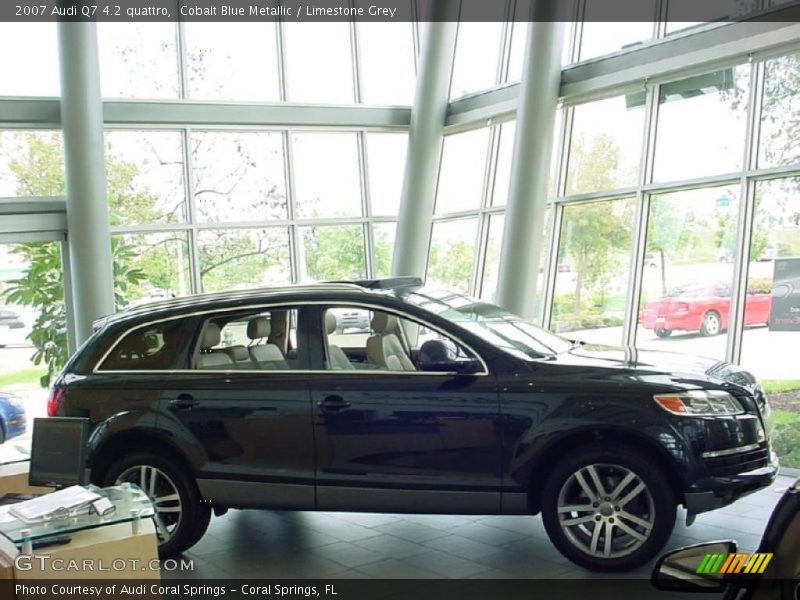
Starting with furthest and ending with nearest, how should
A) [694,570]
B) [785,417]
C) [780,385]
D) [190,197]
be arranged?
[190,197] < [780,385] < [785,417] < [694,570]

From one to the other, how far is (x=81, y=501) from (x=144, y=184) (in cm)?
831

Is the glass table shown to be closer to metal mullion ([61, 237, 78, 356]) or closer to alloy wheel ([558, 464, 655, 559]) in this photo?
alloy wheel ([558, 464, 655, 559])

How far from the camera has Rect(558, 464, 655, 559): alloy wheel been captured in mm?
4598

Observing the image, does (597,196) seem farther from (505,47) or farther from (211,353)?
(211,353)

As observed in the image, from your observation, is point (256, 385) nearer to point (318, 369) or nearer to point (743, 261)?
point (318, 369)

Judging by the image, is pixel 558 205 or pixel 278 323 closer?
pixel 278 323

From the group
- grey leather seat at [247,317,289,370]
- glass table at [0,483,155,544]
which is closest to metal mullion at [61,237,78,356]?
grey leather seat at [247,317,289,370]

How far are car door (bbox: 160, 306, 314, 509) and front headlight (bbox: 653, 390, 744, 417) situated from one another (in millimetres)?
2036

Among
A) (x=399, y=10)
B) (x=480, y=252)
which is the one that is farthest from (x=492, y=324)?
(x=399, y=10)

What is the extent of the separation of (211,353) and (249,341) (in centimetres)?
25

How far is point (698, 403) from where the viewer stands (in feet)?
15.1

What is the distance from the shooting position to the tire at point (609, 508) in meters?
4.55

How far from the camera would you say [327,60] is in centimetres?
1259

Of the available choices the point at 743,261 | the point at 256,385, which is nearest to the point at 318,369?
the point at 256,385
